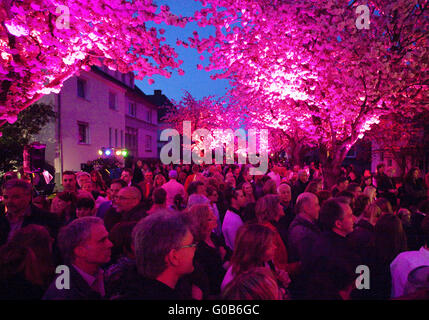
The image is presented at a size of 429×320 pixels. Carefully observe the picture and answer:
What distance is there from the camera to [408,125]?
15.4 meters

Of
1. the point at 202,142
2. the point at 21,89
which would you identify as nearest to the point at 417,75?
the point at 21,89

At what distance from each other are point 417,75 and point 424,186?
11.0ft

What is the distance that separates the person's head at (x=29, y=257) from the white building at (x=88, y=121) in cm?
1631

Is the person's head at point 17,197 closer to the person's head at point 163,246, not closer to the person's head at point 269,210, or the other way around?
the person's head at point 163,246

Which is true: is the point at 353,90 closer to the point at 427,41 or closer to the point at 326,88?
the point at 326,88

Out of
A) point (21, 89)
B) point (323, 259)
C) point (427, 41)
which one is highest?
point (427, 41)

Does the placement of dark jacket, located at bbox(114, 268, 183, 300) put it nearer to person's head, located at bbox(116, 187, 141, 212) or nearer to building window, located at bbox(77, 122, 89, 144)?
person's head, located at bbox(116, 187, 141, 212)

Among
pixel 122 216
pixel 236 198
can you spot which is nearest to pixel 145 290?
pixel 122 216

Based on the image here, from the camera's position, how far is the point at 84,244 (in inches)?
96.6

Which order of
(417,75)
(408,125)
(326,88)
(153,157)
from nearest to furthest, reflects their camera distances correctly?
(417,75) < (326,88) < (408,125) < (153,157)

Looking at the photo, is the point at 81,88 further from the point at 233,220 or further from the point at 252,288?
the point at 252,288

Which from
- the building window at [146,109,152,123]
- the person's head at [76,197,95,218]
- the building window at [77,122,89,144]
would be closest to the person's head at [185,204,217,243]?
the person's head at [76,197,95,218]

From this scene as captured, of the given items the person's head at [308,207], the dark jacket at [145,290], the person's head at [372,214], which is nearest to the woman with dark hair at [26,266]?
the dark jacket at [145,290]

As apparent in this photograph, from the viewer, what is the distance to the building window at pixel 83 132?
2017 cm
